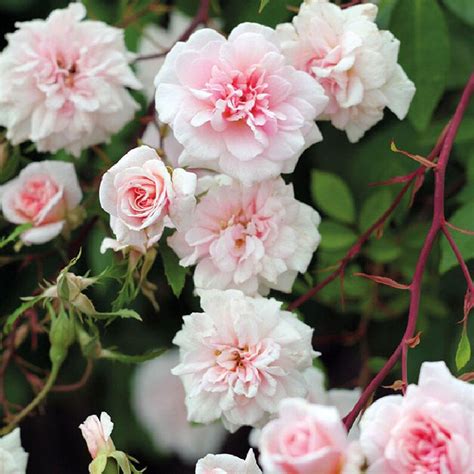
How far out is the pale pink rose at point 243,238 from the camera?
0.76 m

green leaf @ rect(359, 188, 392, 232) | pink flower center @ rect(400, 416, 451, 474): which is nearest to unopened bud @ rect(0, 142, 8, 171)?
green leaf @ rect(359, 188, 392, 232)

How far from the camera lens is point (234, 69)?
2.40ft

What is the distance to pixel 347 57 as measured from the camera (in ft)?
2.54

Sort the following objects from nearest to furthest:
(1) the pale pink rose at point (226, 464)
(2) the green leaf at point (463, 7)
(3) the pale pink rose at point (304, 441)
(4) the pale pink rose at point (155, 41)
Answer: (3) the pale pink rose at point (304, 441)
(1) the pale pink rose at point (226, 464)
(2) the green leaf at point (463, 7)
(4) the pale pink rose at point (155, 41)

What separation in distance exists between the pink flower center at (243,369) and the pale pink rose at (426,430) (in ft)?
0.44

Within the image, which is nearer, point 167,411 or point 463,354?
point 463,354

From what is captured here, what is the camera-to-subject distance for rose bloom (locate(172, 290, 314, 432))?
72 cm

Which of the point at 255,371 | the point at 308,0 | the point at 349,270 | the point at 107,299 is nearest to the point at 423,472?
the point at 255,371

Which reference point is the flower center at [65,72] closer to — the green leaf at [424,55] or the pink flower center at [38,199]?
the pink flower center at [38,199]

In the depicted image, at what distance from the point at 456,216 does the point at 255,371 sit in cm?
29

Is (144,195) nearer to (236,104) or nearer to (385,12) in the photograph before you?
(236,104)

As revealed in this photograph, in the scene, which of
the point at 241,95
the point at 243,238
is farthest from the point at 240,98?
the point at 243,238

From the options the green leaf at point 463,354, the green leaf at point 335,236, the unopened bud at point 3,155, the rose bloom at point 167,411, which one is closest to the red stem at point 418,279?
the green leaf at point 463,354

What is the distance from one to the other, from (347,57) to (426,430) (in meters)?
0.32
